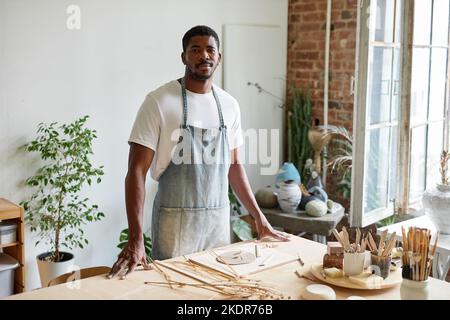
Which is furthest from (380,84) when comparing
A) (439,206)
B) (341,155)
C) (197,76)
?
(197,76)

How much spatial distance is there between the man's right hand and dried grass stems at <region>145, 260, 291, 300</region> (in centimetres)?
8

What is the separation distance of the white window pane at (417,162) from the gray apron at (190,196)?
89.3 inches

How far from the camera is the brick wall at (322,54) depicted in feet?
16.1

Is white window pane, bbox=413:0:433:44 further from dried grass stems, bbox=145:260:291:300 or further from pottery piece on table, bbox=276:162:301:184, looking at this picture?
dried grass stems, bbox=145:260:291:300

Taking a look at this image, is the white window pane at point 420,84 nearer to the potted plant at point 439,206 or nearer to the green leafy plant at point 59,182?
the potted plant at point 439,206

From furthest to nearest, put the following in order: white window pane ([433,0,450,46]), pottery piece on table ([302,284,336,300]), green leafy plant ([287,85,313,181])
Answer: green leafy plant ([287,85,313,181]) → white window pane ([433,0,450,46]) → pottery piece on table ([302,284,336,300])

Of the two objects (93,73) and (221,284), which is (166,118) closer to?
(221,284)

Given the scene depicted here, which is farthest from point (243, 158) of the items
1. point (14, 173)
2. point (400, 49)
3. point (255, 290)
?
point (255, 290)

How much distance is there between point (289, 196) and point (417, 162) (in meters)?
1.13

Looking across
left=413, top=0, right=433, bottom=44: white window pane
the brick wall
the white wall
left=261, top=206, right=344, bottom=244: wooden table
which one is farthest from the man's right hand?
the brick wall

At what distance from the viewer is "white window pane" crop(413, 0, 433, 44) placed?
14.2 feet

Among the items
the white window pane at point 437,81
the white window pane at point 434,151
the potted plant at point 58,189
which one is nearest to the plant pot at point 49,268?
the potted plant at point 58,189

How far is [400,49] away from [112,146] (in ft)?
7.24

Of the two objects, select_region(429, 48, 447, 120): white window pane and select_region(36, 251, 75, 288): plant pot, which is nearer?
select_region(36, 251, 75, 288): plant pot
